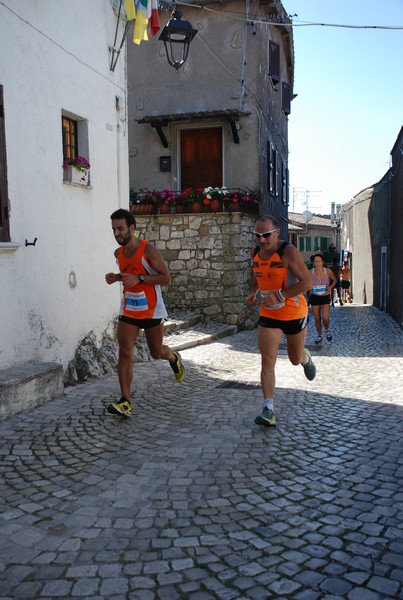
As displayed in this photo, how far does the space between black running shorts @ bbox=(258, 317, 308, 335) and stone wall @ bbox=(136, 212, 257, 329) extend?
25.4ft

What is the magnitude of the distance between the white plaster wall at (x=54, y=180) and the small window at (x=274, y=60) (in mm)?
9023

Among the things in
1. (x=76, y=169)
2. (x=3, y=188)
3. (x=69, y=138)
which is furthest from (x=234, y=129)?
(x=3, y=188)

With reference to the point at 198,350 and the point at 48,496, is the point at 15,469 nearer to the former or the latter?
the point at 48,496

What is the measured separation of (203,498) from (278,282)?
6.90 feet

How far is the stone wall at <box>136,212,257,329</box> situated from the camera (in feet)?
42.3

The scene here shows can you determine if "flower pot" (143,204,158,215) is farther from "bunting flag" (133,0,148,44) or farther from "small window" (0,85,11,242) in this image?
"small window" (0,85,11,242)

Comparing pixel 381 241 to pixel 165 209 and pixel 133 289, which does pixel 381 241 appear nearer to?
pixel 165 209

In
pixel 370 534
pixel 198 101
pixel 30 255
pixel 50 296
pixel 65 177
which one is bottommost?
pixel 370 534

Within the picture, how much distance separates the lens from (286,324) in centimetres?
506

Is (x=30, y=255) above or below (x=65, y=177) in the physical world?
below

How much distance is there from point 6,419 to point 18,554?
95.4 inches

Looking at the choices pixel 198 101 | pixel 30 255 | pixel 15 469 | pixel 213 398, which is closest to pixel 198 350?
pixel 213 398

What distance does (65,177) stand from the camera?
7.02 meters

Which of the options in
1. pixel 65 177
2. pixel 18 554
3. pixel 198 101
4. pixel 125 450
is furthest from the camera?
pixel 198 101
